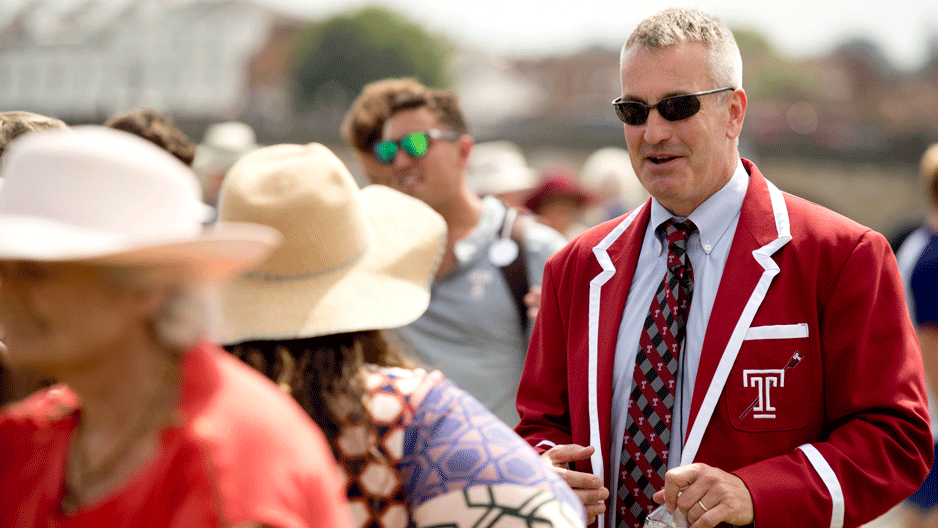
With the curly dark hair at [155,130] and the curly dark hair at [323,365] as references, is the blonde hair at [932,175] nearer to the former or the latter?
the curly dark hair at [155,130]

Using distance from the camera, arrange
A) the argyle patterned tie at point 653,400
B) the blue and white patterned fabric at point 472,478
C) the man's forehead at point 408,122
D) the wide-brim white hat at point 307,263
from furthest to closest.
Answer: the man's forehead at point 408,122
the argyle patterned tie at point 653,400
the wide-brim white hat at point 307,263
the blue and white patterned fabric at point 472,478

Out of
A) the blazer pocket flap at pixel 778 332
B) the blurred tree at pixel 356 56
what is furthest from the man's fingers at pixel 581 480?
the blurred tree at pixel 356 56

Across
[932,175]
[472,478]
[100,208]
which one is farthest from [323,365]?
[932,175]

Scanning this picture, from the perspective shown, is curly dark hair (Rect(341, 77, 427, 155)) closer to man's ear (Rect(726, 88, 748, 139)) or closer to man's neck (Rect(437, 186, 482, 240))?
man's neck (Rect(437, 186, 482, 240))

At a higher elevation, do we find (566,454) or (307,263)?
(307,263)

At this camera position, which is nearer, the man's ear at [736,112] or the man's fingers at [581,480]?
the man's fingers at [581,480]

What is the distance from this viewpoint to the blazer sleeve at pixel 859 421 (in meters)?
2.31

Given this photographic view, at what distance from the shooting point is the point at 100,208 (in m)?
1.27

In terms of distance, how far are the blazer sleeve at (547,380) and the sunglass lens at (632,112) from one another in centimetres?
45

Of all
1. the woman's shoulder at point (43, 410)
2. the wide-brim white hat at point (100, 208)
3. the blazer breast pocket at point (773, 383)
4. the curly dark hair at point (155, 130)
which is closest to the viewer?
the wide-brim white hat at point (100, 208)

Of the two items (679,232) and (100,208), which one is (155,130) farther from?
(100,208)

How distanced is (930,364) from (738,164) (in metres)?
2.18

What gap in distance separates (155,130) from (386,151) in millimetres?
1051

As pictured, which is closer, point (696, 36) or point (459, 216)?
point (696, 36)
